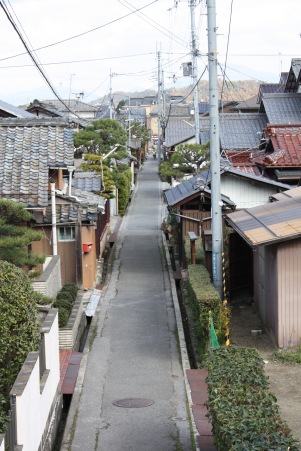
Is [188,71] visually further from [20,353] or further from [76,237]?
[20,353]

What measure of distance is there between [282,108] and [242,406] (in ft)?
102

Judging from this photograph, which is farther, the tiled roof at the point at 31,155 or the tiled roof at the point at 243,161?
the tiled roof at the point at 243,161

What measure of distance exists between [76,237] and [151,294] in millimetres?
3175

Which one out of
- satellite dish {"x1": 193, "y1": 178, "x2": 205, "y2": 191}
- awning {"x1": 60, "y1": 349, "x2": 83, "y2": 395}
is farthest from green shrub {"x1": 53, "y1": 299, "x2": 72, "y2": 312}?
satellite dish {"x1": 193, "y1": 178, "x2": 205, "y2": 191}

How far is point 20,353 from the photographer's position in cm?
1044

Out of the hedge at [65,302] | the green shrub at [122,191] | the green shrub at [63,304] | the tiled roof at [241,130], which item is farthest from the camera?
the green shrub at [122,191]

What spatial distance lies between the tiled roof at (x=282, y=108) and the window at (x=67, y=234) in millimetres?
16360

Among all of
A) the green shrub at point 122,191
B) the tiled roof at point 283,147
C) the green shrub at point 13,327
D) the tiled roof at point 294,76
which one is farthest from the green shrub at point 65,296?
the green shrub at point 122,191

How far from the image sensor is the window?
23.7m

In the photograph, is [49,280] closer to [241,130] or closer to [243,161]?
[243,161]

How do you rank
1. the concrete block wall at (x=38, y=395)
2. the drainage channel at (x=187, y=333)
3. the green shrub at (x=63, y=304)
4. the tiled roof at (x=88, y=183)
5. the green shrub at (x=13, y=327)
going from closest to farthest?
the concrete block wall at (x=38, y=395)
the green shrub at (x=13, y=327)
the drainage channel at (x=187, y=333)
the green shrub at (x=63, y=304)
the tiled roof at (x=88, y=183)

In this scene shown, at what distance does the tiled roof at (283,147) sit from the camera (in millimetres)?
27484

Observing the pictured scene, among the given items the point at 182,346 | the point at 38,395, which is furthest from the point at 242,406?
the point at 182,346

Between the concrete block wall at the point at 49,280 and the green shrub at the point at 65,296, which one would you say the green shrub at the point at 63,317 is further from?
the green shrub at the point at 65,296
